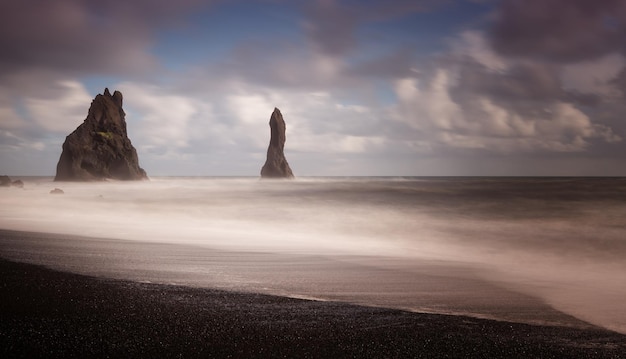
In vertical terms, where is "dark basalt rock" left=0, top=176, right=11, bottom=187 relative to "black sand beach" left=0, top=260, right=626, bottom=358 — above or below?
above

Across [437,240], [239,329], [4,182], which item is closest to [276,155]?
[4,182]

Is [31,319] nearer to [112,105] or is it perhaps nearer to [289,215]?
[289,215]

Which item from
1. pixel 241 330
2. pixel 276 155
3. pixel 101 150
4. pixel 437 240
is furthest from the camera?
pixel 276 155

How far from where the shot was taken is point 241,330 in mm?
3967

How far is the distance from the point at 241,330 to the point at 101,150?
9136 cm

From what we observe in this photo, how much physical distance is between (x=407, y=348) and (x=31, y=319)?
11.6 feet

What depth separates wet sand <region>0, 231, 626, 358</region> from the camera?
3.49 meters

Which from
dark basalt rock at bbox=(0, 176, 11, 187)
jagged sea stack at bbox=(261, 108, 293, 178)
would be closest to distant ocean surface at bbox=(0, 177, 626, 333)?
dark basalt rock at bbox=(0, 176, 11, 187)

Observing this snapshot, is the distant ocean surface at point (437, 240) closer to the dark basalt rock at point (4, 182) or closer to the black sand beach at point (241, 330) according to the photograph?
the black sand beach at point (241, 330)

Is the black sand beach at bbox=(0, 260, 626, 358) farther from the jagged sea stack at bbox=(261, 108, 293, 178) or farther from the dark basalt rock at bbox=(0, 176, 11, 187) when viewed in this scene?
the jagged sea stack at bbox=(261, 108, 293, 178)

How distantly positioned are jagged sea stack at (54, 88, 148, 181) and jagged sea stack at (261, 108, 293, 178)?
3802 centimetres

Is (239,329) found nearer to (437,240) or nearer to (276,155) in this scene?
(437,240)

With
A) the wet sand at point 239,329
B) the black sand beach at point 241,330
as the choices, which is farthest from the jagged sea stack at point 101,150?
the black sand beach at point 241,330

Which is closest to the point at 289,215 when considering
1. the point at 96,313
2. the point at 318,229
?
the point at 318,229
